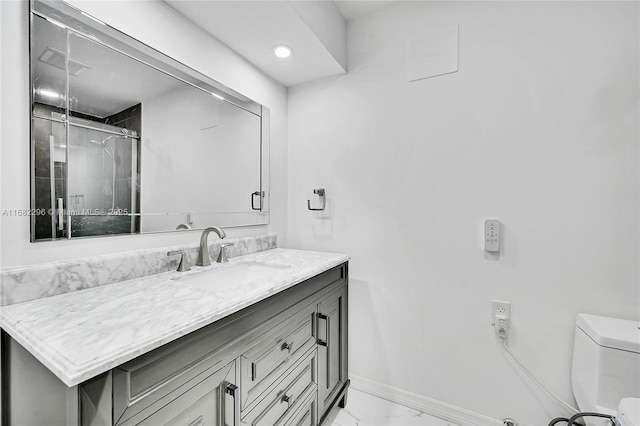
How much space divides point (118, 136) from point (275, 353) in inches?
41.6

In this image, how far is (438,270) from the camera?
1608mm

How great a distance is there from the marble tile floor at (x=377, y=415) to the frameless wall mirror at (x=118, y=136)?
1.30 meters

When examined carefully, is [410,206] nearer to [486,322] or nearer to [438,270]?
[438,270]

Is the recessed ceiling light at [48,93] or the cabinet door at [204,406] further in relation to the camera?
the recessed ceiling light at [48,93]

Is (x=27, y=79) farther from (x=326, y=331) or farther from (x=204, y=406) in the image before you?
(x=326, y=331)

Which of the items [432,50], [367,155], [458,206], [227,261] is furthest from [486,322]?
[432,50]

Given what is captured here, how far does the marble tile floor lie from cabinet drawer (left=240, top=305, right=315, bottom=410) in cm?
62

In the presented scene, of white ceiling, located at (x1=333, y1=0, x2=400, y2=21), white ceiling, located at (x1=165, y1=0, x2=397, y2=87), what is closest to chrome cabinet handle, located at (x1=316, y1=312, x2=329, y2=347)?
white ceiling, located at (x1=165, y1=0, x2=397, y2=87)

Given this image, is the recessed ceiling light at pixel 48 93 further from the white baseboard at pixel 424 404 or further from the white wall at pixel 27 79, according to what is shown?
the white baseboard at pixel 424 404

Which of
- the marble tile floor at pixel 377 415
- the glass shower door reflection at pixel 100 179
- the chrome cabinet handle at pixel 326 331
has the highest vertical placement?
the glass shower door reflection at pixel 100 179

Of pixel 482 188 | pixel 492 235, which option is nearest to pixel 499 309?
pixel 492 235

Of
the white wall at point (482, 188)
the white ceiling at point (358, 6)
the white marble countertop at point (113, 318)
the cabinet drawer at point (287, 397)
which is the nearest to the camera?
the white marble countertop at point (113, 318)

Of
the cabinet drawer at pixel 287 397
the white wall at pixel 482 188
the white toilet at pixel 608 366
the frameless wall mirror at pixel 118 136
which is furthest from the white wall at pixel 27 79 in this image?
the white toilet at pixel 608 366

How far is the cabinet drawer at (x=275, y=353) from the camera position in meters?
0.94
